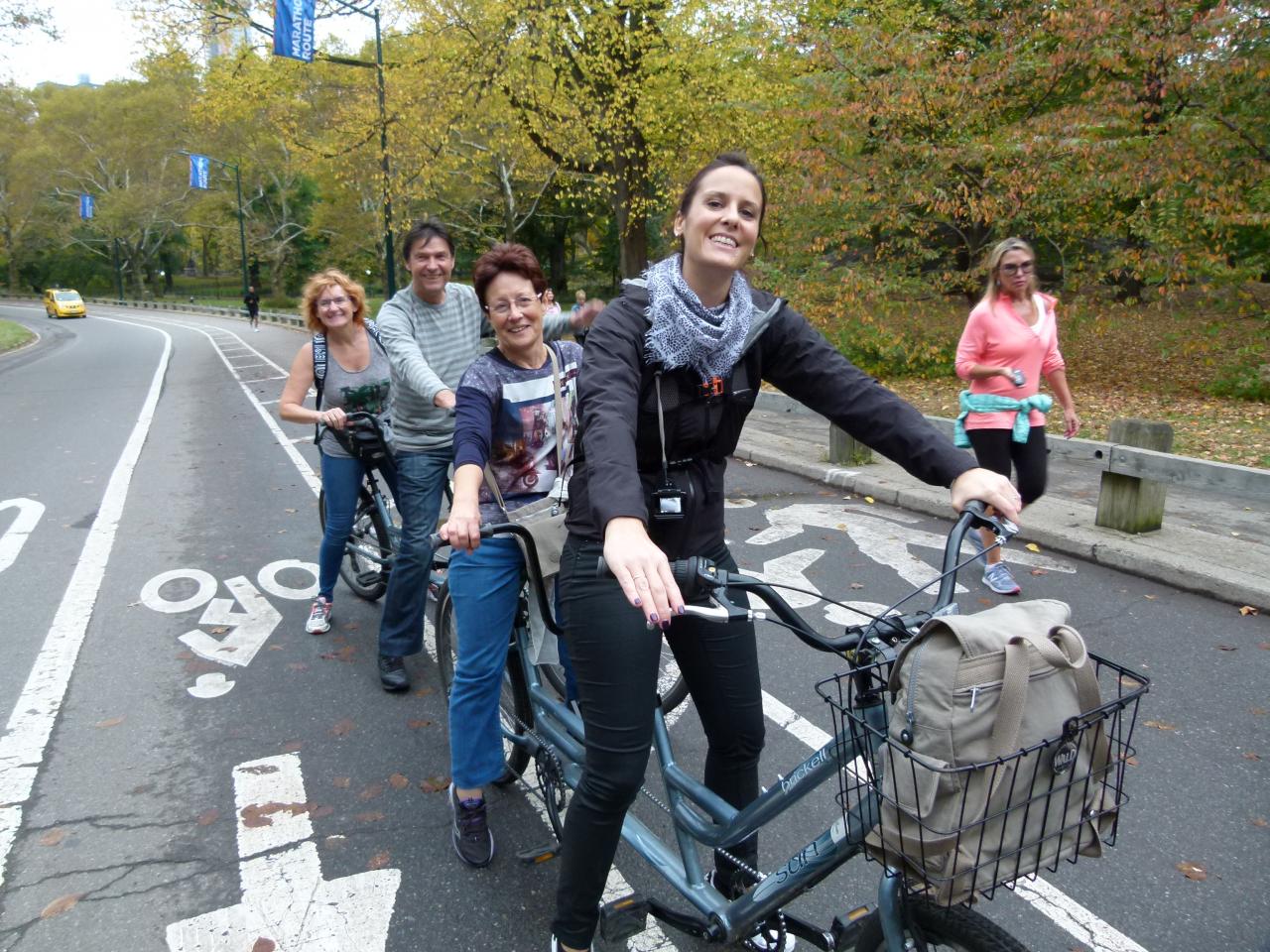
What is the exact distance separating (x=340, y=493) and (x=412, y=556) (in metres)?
0.85

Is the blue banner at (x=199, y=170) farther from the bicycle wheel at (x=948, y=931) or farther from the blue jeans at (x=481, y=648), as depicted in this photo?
the bicycle wheel at (x=948, y=931)

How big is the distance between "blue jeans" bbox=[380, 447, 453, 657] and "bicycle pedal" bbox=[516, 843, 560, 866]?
1620 mm

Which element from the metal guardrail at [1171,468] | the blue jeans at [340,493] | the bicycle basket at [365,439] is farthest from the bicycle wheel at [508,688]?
the metal guardrail at [1171,468]

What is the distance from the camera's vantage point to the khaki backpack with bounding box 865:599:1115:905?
5.30 feet

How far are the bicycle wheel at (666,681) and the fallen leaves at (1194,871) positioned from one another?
1739mm

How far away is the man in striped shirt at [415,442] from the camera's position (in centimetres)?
466

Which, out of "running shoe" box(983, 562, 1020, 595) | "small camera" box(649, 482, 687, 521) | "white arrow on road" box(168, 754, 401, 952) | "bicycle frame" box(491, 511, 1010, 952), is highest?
"small camera" box(649, 482, 687, 521)

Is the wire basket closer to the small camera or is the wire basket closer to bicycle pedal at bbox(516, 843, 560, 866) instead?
the small camera

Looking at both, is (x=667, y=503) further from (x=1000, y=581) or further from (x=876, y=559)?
(x=876, y=559)

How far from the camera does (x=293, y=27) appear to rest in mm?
20484

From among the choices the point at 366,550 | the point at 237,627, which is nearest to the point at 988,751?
the point at 366,550

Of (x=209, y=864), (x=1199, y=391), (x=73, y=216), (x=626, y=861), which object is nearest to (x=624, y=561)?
(x=626, y=861)

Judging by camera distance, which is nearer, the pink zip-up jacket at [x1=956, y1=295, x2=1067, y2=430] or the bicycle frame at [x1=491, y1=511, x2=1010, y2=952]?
Answer: the bicycle frame at [x1=491, y1=511, x2=1010, y2=952]

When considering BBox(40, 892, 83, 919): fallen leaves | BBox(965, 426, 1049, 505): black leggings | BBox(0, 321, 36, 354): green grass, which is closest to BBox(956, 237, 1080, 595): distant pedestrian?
BBox(965, 426, 1049, 505): black leggings
